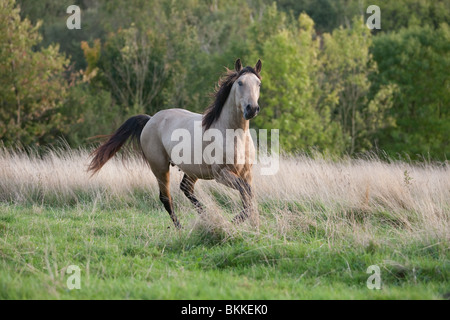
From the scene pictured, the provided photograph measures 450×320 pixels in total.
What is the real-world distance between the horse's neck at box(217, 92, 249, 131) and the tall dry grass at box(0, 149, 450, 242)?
45.1 inches

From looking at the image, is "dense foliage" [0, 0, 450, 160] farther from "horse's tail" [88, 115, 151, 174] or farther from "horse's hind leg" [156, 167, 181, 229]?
"horse's hind leg" [156, 167, 181, 229]

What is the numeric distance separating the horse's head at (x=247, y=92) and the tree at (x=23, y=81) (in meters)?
14.9

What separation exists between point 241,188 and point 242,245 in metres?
1.11

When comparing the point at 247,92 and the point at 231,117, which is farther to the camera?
the point at 231,117

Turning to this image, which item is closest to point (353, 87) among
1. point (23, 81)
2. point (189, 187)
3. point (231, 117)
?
point (23, 81)

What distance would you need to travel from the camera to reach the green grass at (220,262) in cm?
426

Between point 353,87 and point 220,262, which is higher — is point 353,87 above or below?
above

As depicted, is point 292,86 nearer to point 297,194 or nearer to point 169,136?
point 297,194

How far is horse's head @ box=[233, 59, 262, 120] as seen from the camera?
20.9 feet

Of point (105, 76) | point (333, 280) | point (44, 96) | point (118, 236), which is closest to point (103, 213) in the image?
point (118, 236)

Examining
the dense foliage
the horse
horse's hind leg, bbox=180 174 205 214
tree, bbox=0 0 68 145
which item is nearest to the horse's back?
the horse

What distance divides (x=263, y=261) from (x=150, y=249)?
131 centimetres

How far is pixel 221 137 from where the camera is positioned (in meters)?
6.99

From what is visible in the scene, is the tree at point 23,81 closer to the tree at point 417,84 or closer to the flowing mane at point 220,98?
the flowing mane at point 220,98
